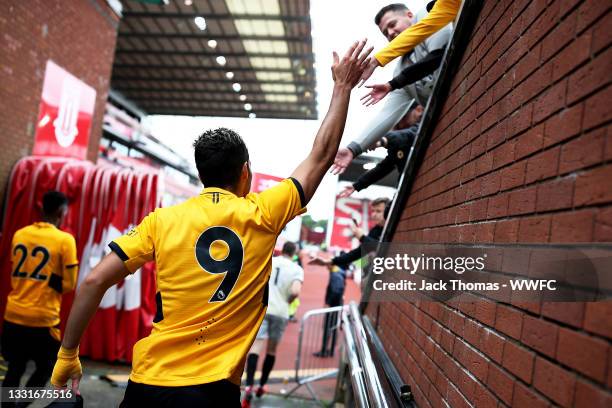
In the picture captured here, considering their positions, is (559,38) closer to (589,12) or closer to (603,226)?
(589,12)

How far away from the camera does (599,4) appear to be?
99 centimetres

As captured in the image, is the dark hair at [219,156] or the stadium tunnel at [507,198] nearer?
the stadium tunnel at [507,198]

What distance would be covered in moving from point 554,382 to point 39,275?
4234 mm

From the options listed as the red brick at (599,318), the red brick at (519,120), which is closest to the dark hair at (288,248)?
the red brick at (519,120)

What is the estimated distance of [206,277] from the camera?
5.65ft

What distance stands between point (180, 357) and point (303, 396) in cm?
500

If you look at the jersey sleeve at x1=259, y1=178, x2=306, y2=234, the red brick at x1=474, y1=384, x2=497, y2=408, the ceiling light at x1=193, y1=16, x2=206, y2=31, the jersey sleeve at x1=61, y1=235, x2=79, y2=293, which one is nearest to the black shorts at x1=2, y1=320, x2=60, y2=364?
the jersey sleeve at x1=61, y1=235, x2=79, y2=293

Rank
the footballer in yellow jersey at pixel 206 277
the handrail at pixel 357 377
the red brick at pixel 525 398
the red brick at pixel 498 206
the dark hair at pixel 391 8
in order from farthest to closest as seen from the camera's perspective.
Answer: the dark hair at pixel 391 8 → the handrail at pixel 357 377 → the footballer in yellow jersey at pixel 206 277 → the red brick at pixel 498 206 → the red brick at pixel 525 398

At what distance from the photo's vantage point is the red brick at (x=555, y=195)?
3.34ft

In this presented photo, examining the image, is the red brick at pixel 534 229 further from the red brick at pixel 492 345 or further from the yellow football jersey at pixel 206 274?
the yellow football jersey at pixel 206 274

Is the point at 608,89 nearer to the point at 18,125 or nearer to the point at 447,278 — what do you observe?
the point at 447,278

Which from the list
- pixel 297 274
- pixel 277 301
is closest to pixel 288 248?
pixel 297 274

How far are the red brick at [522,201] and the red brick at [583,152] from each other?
5.5 inches

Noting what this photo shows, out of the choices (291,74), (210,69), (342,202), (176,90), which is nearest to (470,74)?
(342,202)
